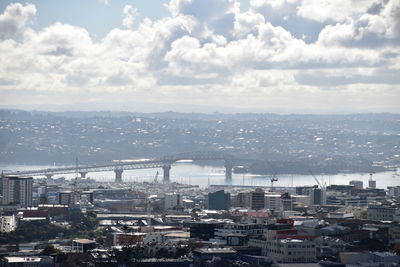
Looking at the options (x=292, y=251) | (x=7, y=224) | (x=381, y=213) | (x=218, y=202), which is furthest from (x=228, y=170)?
(x=292, y=251)

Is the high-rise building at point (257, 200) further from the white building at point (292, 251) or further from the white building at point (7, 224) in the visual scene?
the white building at point (292, 251)

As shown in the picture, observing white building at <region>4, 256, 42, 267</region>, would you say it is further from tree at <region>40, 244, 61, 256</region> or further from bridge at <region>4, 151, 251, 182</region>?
bridge at <region>4, 151, 251, 182</region>

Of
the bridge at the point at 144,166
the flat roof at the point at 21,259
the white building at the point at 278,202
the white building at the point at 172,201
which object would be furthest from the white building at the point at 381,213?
the bridge at the point at 144,166

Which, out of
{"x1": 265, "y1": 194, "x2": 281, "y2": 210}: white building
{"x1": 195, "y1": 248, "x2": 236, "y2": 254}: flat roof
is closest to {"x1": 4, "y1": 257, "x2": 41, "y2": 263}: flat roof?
{"x1": 195, "y1": 248, "x2": 236, "y2": 254}: flat roof

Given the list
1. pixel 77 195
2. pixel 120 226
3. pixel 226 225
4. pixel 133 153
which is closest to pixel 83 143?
pixel 133 153

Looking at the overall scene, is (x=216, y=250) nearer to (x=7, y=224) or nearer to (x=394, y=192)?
(x=7, y=224)

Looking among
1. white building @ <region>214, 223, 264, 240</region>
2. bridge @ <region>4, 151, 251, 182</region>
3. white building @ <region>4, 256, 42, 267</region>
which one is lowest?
white building @ <region>4, 256, 42, 267</region>
